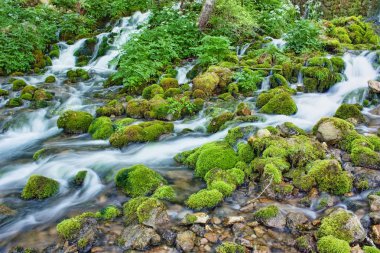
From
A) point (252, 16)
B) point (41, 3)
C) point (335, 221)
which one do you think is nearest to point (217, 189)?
point (335, 221)

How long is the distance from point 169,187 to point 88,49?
45.0 ft

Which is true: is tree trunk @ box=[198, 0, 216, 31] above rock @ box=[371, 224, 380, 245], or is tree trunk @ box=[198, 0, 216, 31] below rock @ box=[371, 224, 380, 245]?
above

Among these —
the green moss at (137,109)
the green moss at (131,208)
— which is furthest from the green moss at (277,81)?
the green moss at (131,208)

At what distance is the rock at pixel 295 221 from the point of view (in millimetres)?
4187

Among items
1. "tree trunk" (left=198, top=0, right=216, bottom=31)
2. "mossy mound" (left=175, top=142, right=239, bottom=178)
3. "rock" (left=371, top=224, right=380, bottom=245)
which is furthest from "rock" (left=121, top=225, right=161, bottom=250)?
"tree trunk" (left=198, top=0, right=216, bottom=31)

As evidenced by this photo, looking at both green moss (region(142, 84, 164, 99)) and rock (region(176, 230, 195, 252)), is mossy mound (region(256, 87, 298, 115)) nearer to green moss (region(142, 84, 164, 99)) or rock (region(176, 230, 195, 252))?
green moss (region(142, 84, 164, 99))

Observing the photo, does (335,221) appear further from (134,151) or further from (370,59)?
(370,59)

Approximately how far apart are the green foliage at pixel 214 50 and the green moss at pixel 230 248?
8844 mm

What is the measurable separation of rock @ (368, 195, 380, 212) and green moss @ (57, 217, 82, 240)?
3.86m

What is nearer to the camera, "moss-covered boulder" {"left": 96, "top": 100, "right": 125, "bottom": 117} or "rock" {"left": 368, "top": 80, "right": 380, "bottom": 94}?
"moss-covered boulder" {"left": 96, "top": 100, "right": 125, "bottom": 117}

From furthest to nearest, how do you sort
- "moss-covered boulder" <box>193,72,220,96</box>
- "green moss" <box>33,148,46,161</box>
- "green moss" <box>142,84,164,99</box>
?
"green moss" <box>142,84,164,99</box>
"moss-covered boulder" <box>193,72,220,96</box>
"green moss" <box>33,148,46,161</box>

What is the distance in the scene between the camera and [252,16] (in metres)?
16.1

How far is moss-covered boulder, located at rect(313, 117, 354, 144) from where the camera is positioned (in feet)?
20.4

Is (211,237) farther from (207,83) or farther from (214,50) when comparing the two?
(214,50)
